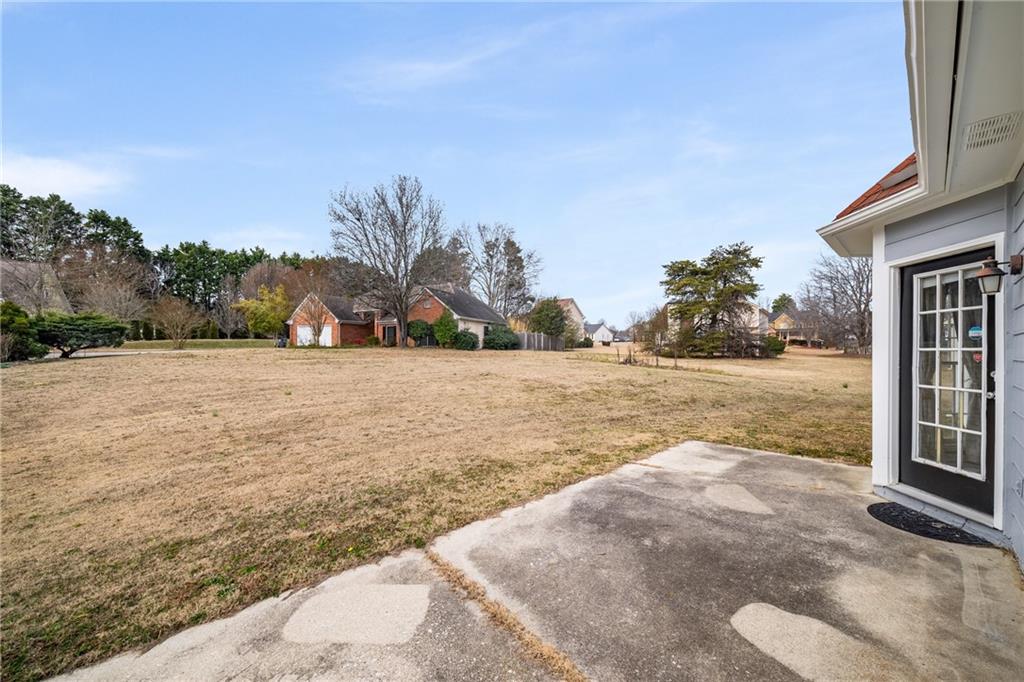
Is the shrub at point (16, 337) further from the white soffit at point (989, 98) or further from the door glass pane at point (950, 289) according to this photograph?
the door glass pane at point (950, 289)

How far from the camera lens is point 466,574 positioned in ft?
7.90

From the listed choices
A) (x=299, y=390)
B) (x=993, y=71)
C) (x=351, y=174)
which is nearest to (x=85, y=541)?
(x=993, y=71)

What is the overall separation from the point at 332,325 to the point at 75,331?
14550mm

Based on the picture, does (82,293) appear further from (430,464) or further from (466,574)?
(466,574)

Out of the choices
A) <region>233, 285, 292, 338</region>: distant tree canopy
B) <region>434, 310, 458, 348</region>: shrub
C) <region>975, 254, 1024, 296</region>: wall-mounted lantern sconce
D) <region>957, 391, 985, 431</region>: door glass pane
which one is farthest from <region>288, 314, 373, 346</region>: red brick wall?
<region>975, 254, 1024, 296</region>: wall-mounted lantern sconce

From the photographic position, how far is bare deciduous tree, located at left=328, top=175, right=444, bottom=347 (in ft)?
74.7

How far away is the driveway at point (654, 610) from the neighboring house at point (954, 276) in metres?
0.75

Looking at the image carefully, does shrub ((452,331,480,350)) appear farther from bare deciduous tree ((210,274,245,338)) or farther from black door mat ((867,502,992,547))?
black door mat ((867,502,992,547))

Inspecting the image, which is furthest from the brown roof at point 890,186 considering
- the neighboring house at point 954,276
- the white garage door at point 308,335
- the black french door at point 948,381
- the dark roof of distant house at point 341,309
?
the white garage door at point 308,335

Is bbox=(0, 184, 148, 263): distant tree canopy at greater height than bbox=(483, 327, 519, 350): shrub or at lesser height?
greater

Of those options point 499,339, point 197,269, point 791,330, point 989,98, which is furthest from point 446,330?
point 791,330

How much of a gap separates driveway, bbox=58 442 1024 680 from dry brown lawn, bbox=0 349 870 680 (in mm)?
341

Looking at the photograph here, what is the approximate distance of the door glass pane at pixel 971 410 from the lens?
3.10 m

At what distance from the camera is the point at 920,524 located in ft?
10.2
